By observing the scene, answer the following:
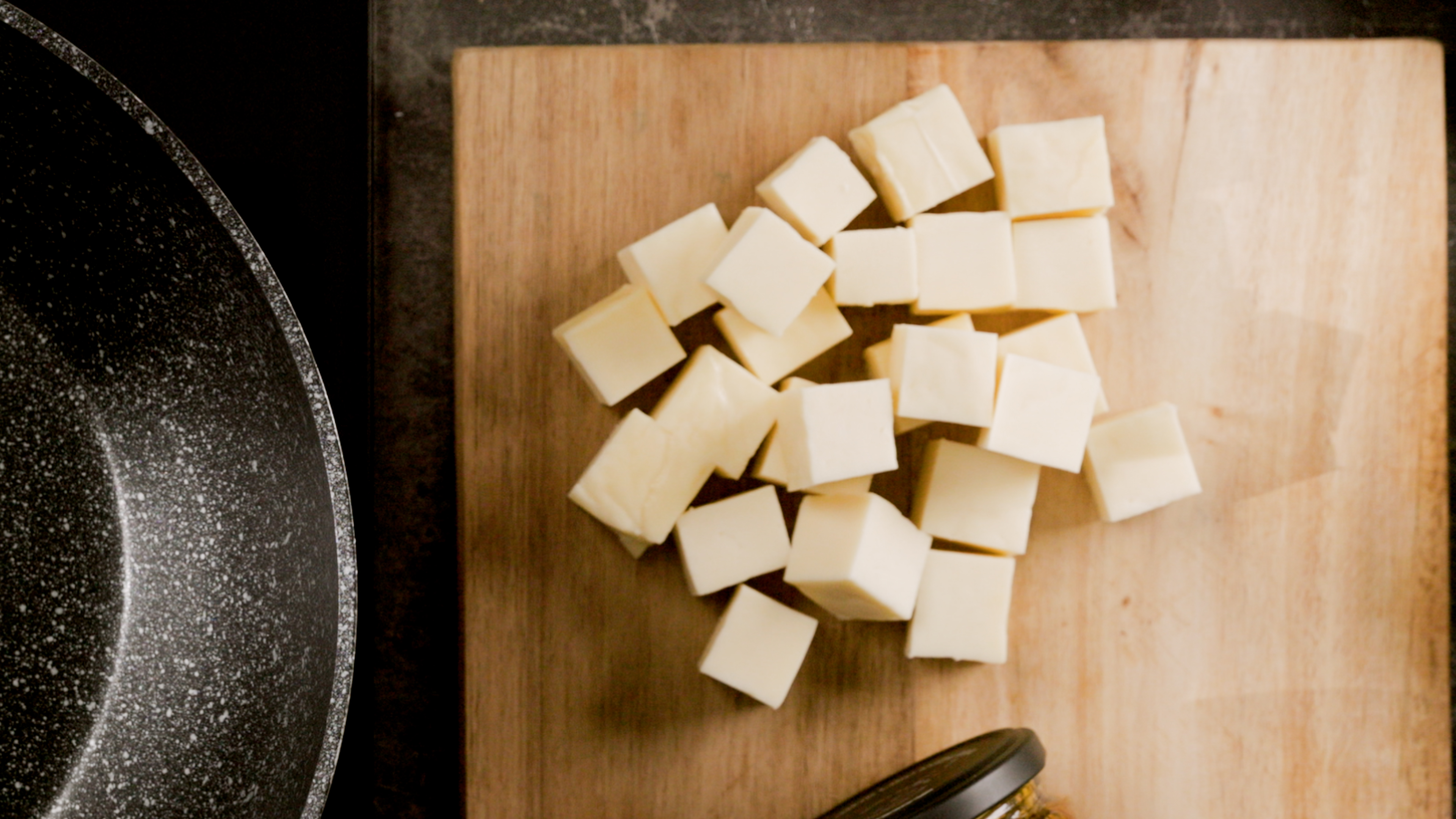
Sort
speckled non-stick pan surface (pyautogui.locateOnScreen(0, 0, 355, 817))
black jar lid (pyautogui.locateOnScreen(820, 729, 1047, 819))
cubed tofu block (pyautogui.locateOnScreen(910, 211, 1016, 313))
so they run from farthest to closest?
cubed tofu block (pyautogui.locateOnScreen(910, 211, 1016, 313)) < speckled non-stick pan surface (pyautogui.locateOnScreen(0, 0, 355, 817)) < black jar lid (pyautogui.locateOnScreen(820, 729, 1047, 819))

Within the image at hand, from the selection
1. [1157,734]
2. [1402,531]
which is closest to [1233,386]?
[1402,531]

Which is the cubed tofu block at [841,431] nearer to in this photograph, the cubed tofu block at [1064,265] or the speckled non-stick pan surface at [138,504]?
the cubed tofu block at [1064,265]

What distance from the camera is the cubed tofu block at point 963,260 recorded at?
0.93 meters

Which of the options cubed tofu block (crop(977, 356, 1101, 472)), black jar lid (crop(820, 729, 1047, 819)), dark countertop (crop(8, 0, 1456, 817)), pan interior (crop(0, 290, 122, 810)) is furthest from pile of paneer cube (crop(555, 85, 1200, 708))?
pan interior (crop(0, 290, 122, 810))

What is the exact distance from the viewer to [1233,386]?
1.00 m

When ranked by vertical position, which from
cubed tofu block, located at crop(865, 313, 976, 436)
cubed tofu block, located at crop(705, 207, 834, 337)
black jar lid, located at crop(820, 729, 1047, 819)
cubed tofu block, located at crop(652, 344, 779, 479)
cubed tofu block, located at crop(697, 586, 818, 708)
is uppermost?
cubed tofu block, located at crop(705, 207, 834, 337)

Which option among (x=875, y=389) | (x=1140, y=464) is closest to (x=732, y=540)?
(x=875, y=389)

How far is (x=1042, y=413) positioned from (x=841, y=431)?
0.21 m

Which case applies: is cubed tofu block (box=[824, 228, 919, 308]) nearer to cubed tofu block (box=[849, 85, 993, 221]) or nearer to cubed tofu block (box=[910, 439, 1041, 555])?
cubed tofu block (box=[849, 85, 993, 221])

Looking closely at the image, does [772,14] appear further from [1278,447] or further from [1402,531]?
[1402,531]

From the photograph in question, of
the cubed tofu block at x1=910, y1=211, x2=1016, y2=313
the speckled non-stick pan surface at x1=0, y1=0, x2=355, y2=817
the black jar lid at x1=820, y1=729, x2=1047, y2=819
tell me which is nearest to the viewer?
the black jar lid at x1=820, y1=729, x2=1047, y2=819

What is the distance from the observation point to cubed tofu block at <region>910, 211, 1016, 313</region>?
0.93m

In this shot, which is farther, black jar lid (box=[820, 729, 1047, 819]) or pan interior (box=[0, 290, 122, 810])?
pan interior (box=[0, 290, 122, 810])

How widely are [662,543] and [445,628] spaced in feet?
1.01
